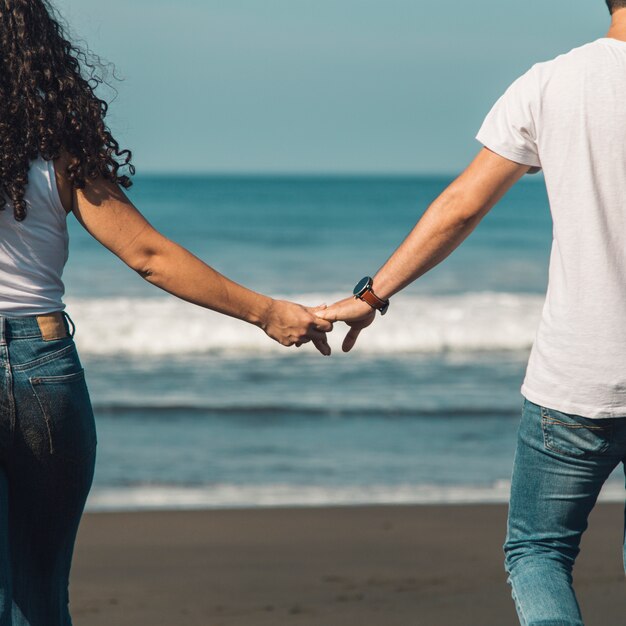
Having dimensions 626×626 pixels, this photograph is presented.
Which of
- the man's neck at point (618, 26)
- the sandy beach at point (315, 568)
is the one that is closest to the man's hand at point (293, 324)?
the sandy beach at point (315, 568)

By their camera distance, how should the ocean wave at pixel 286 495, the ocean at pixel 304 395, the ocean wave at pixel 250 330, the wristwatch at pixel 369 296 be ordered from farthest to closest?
the ocean wave at pixel 250 330 < the ocean at pixel 304 395 < the ocean wave at pixel 286 495 < the wristwatch at pixel 369 296

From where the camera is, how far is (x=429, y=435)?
6.52 metres

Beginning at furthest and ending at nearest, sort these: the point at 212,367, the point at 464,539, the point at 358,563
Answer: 1. the point at 212,367
2. the point at 464,539
3. the point at 358,563

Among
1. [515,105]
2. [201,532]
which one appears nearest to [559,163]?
[515,105]

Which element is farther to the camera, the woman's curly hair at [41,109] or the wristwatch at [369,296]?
the wristwatch at [369,296]

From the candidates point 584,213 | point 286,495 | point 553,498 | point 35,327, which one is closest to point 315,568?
point 286,495

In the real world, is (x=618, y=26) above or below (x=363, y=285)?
A: above

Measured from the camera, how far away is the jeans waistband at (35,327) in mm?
1919

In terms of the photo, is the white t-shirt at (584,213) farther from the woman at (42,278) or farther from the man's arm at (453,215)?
the woman at (42,278)

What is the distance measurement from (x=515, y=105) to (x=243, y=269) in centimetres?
1748

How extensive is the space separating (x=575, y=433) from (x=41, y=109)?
1.29 metres

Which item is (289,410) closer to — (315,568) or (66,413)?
(315,568)

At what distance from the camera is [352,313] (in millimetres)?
2867

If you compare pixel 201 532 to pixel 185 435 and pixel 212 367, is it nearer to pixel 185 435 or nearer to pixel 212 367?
pixel 185 435
